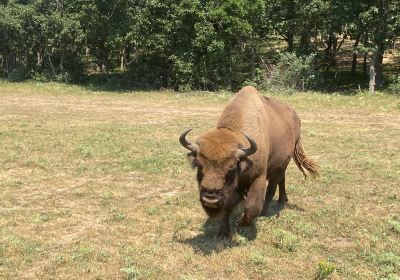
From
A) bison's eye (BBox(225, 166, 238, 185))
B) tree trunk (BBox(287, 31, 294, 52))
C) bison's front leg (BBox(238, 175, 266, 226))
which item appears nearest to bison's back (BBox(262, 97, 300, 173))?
bison's front leg (BBox(238, 175, 266, 226))

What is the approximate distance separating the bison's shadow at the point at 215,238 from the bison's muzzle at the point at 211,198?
4.47 ft

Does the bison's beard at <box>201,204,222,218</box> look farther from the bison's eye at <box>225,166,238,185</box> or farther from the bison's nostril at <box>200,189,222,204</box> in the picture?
the bison's eye at <box>225,166,238,185</box>

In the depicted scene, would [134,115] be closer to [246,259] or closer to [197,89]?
[197,89]

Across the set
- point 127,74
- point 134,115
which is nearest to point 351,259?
point 134,115

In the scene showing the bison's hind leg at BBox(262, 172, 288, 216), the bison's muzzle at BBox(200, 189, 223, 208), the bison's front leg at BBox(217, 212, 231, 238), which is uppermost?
the bison's muzzle at BBox(200, 189, 223, 208)

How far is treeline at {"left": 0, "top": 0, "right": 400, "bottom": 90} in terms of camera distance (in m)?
33.6

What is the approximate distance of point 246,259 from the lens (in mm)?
7395

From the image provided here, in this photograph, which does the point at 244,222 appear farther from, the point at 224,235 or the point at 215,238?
the point at 215,238

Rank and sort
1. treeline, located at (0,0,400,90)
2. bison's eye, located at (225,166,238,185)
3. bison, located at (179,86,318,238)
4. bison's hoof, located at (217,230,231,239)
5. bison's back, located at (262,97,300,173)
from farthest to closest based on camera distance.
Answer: treeline, located at (0,0,400,90), bison's back, located at (262,97,300,173), bison's hoof, located at (217,230,231,239), bison's eye, located at (225,166,238,185), bison, located at (179,86,318,238)

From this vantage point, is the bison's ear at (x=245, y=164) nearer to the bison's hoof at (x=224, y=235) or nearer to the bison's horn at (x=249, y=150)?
the bison's horn at (x=249, y=150)

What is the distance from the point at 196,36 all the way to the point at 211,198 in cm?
2889

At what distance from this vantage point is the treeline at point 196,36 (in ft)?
110

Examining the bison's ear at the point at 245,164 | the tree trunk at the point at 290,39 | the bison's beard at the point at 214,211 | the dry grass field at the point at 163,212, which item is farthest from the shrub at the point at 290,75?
the bison's beard at the point at 214,211

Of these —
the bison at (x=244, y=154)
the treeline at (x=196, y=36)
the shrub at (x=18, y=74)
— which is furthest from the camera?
the shrub at (x=18, y=74)
